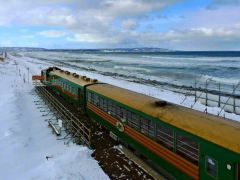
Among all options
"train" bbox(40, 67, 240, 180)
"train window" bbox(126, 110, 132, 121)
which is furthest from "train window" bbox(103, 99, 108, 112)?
"train window" bbox(126, 110, 132, 121)

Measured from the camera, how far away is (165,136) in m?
12.3

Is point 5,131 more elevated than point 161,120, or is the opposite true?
point 161,120

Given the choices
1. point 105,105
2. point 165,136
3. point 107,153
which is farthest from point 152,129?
point 105,105

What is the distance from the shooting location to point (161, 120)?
1249 centimetres

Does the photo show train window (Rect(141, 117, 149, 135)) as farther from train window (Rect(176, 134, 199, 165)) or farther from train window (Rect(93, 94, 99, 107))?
train window (Rect(93, 94, 99, 107))

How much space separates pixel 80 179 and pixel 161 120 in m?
3.95

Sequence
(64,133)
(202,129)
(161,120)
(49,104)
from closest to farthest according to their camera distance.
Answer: (202,129)
(161,120)
(64,133)
(49,104)

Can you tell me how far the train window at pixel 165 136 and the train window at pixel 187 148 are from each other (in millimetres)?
435

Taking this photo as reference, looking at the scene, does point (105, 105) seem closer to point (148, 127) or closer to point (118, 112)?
point (118, 112)

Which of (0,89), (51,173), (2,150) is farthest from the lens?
(0,89)

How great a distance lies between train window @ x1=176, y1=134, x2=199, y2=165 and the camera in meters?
10.4

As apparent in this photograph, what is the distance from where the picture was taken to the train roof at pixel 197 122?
30.5 ft

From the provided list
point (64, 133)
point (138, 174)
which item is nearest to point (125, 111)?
point (138, 174)

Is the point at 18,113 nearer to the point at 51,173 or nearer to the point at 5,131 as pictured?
the point at 5,131
